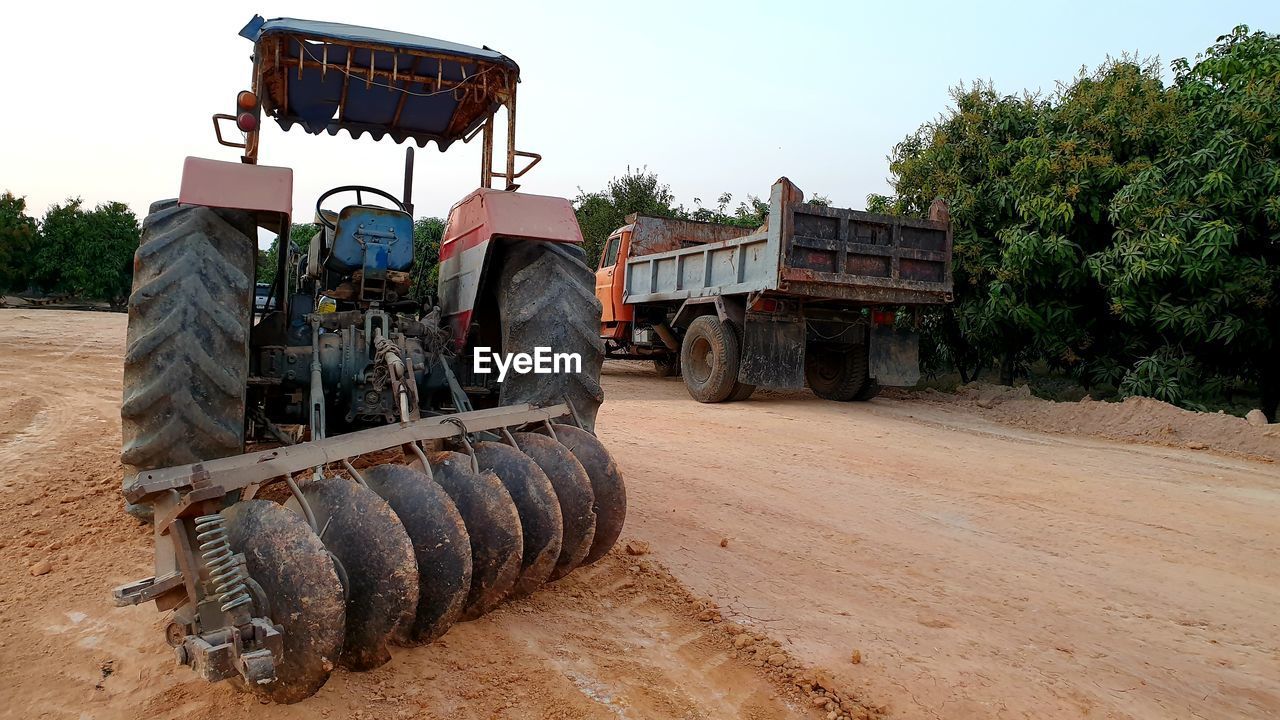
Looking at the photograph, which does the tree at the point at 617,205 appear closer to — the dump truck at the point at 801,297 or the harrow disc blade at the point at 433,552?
the dump truck at the point at 801,297

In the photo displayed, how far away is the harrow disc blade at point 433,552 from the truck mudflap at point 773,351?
7666 mm

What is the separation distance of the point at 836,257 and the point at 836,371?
2.40 metres

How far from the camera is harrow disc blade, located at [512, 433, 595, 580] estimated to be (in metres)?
2.96

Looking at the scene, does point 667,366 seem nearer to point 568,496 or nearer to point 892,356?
point 892,356

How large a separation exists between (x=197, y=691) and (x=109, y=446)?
436 cm

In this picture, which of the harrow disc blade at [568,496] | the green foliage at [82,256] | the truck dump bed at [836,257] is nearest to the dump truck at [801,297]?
the truck dump bed at [836,257]

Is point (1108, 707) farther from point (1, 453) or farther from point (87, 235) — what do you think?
point (87, 235)

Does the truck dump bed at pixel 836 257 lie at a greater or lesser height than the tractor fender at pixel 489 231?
greater

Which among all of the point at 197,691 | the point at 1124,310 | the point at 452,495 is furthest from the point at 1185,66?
the point at 197,691

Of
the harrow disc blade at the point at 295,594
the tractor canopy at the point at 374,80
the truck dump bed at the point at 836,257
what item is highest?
the tractor canopy at the point at 374,80

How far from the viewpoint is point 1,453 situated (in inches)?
209

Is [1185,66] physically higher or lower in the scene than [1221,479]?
higher

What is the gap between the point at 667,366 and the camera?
14.2 m

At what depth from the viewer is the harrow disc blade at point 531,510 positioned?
279 cm
